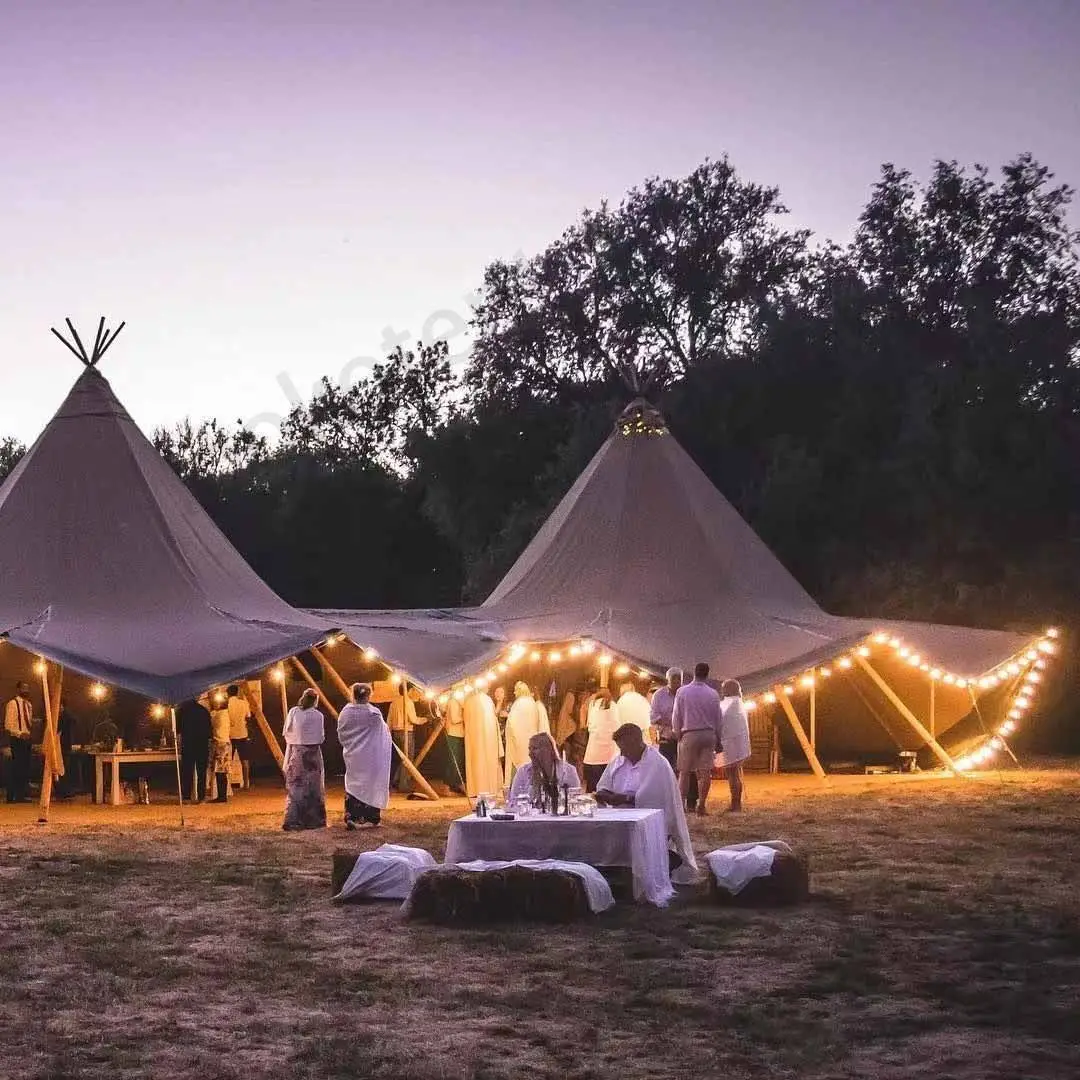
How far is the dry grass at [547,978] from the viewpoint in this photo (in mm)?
5648

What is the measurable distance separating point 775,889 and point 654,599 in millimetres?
→ 9439

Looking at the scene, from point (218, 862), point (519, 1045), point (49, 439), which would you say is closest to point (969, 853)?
point (218, 862)

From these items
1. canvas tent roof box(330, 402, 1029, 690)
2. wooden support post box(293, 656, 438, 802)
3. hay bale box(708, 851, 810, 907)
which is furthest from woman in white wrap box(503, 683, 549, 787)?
hay bale box(708, 851, 810, 907)

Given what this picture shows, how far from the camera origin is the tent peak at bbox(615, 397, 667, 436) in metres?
20.3

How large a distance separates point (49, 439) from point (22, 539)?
134 centimetres

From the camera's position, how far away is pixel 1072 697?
22.2 meters

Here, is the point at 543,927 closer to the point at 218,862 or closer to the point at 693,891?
the point at 693,891

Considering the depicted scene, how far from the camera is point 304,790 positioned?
44.9 ft

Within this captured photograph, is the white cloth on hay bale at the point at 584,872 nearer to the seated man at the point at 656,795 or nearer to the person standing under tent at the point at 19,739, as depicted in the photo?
the seated man at the point at 656,795

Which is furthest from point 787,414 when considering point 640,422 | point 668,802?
point 668,802

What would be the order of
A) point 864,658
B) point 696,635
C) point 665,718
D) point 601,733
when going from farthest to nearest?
point 864,658 < point 696,635 < point 601,733 < point 665,718

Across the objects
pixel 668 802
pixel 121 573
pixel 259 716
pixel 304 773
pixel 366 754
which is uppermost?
pixel 121 573

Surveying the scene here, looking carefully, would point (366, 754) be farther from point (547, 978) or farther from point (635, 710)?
point (547, 978)

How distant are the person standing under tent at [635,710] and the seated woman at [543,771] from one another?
570 centimetres
